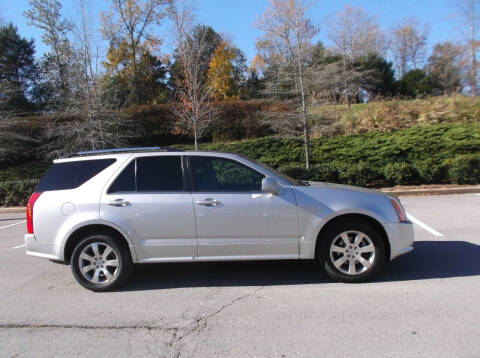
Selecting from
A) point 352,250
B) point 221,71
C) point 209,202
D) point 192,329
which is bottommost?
point 192,329

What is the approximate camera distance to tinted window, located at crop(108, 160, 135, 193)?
14.8 ft

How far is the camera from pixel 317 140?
652 inches

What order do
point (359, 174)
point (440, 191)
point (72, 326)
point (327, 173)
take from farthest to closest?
point (327, 173), point (359, 174), point (440, 191), point (72, 326)

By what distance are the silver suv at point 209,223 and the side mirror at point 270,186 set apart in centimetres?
1

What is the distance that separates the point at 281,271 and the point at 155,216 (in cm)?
191

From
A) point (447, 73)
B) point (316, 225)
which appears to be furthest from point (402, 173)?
point (447, 73)

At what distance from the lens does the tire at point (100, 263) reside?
444 cm

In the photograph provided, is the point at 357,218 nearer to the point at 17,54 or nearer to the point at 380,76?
the point at 380,76

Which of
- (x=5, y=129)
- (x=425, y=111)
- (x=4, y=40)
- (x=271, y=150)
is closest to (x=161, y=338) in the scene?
(x=271, y=150)

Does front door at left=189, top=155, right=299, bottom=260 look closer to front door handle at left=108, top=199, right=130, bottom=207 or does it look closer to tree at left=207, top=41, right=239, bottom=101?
front door handle at left=108, top=199, right=130, bottom=207

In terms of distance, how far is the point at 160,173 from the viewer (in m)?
4.58

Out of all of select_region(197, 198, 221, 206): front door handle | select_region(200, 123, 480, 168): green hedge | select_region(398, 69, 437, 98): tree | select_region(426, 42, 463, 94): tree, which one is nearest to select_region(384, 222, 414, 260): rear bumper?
select_region(197, 198, 221, 206): front door handle

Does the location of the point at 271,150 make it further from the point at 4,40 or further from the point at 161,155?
the point at 4,40

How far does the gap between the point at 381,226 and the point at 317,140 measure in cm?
1249
